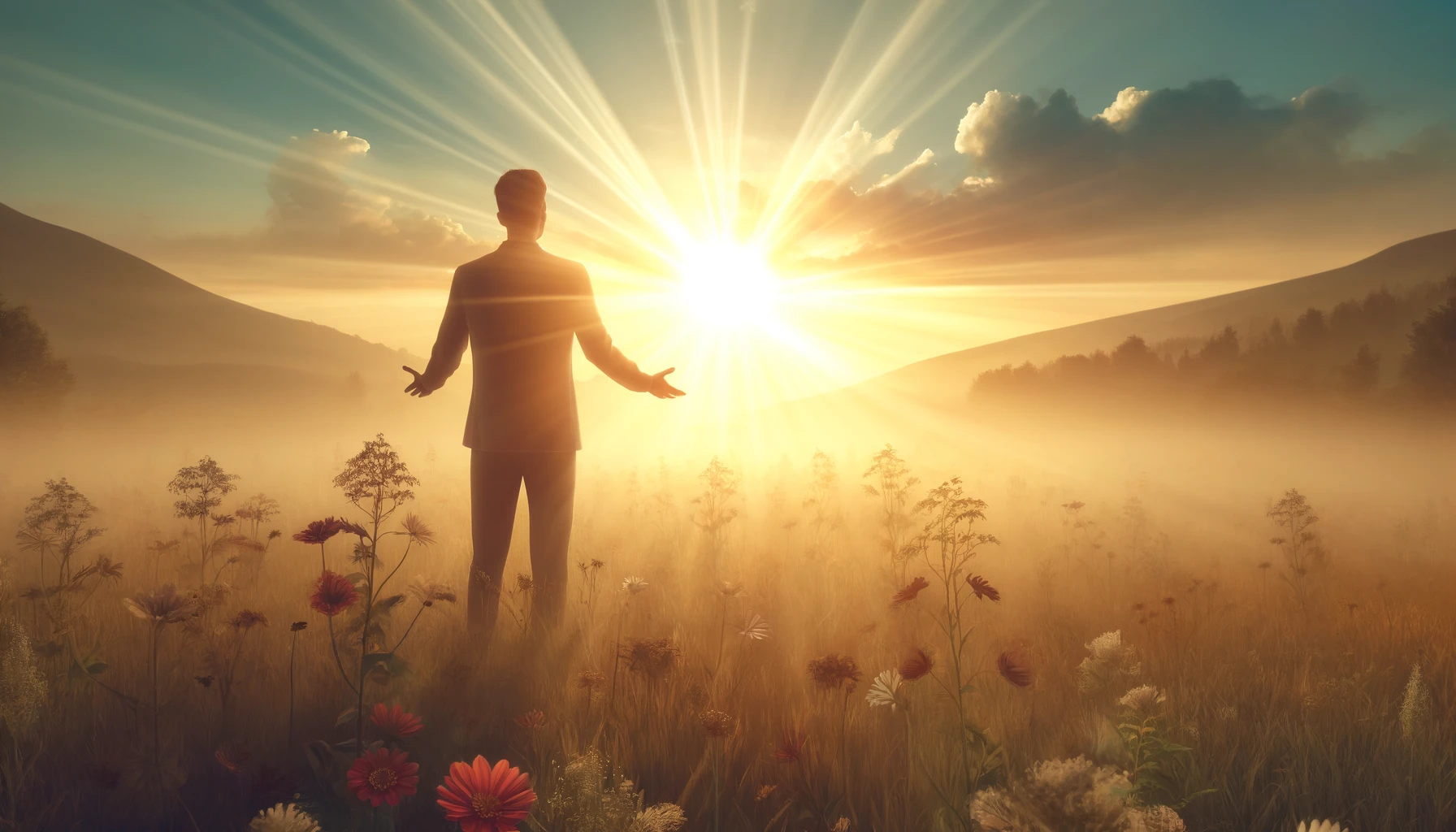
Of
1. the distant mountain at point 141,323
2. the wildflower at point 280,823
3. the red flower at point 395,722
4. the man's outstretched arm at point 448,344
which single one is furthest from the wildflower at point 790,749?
the distant mountain at point 141,323

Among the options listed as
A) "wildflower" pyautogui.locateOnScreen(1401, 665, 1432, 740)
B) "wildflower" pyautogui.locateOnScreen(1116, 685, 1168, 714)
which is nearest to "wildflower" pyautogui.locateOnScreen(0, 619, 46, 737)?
"wildflower" pyautogui.locateOnScreen(1116, 685, 1168, 714)

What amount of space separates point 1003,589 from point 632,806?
5.03 metres

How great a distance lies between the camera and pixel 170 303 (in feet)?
333

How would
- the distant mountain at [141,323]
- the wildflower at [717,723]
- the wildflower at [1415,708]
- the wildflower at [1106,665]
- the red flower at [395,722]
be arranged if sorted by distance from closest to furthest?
the red flower at [395,722]
the wildflower at [717,723]
the wildflower at [1415,708]
the wildflower at [1106,665]
the distant mountain at [141,323]

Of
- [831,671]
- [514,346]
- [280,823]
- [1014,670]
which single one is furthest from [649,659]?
[514,346]

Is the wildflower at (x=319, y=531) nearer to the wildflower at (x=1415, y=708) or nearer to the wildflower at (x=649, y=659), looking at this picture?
the wildflower at (x=649, y=659)

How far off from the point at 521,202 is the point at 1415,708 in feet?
17.3

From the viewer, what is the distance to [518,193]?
4.19 meters

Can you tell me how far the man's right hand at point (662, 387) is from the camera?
4.51m

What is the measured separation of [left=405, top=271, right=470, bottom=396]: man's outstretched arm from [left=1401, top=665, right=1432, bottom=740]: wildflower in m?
5.16

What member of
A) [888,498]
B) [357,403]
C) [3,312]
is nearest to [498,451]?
[888,498]

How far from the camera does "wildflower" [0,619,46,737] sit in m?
2.20

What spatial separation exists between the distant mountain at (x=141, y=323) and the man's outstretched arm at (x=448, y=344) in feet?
349

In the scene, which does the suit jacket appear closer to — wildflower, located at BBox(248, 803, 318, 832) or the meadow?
the meadow
